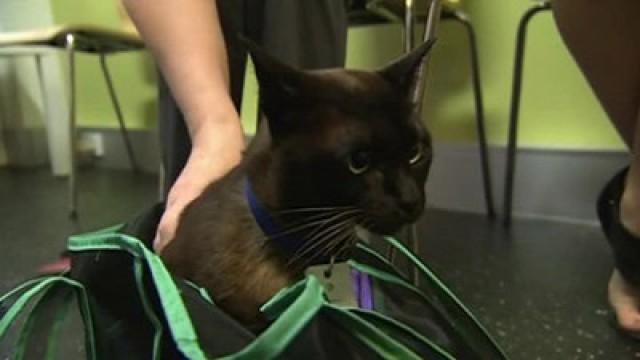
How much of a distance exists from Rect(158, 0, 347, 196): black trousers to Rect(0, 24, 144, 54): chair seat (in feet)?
2.66

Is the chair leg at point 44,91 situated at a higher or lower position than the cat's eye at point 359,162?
lower

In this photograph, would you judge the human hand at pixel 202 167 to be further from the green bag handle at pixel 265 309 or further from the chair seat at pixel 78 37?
the chair seat at pixel 78 37

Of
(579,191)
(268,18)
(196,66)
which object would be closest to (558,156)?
(579,191)

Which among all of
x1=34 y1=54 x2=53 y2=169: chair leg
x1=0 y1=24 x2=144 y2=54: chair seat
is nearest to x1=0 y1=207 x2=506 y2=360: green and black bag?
x1=0 y1=24 x2=144 y2=54: chair seat

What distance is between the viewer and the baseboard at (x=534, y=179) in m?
1.57

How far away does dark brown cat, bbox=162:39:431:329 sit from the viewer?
52 cm

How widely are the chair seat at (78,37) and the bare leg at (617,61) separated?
3.39 feet

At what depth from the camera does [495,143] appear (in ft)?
5.56

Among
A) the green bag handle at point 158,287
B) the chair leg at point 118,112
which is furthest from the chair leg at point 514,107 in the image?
the chair leg at point 118,112

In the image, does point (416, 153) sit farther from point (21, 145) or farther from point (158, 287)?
point (21, 145)

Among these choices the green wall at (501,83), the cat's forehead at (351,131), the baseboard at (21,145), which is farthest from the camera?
the baseboard at (21,145)

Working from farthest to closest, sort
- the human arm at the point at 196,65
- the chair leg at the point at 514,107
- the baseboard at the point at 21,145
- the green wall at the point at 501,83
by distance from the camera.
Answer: the baseboard at the point at 21,145 < the green wall at the point at 501,83 < the chair leg at the point at 514,107 < the human arm at the point at 196,65

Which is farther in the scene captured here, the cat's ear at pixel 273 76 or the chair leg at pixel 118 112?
the chair leg at pixel 118 112

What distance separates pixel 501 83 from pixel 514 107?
6.2 inches
